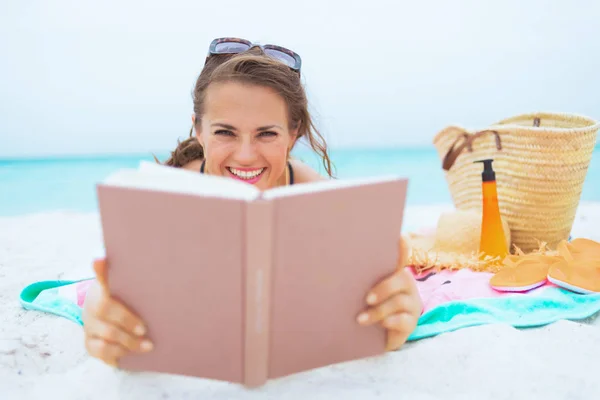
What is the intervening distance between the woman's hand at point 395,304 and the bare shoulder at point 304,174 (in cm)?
100

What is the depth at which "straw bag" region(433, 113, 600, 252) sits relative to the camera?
232 centimetres

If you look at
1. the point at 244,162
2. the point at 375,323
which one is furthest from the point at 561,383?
the point at 244,162

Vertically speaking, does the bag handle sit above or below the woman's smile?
below

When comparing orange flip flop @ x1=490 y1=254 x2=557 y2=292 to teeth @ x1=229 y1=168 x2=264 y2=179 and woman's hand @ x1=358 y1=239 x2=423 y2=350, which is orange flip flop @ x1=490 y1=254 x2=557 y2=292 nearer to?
woman's hand @ x1=358 y1=239 x2=423 y2=350

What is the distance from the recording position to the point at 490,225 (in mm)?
2156

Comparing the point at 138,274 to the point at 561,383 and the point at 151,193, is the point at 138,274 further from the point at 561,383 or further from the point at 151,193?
the point at 561,383

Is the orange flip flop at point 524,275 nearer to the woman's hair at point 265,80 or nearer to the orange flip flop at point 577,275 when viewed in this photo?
the orange flip flop at point 577,275

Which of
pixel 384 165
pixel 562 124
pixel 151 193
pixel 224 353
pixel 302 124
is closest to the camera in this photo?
pixel 151 193

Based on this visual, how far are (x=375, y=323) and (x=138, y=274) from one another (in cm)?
49

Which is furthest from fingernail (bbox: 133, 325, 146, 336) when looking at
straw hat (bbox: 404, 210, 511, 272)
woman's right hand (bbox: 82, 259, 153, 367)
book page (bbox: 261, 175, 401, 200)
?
straw hat (bbox: 404, 210, 511, 272)

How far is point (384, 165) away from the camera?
10.9 m

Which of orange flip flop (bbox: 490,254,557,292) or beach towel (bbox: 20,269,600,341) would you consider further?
orange flip flop (bbox: 490,254,557,292)

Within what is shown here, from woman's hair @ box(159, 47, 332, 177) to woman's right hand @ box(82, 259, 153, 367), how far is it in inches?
35.5

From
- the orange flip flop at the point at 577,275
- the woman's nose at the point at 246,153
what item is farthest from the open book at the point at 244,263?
the orange flip flop at the point at 577,275
